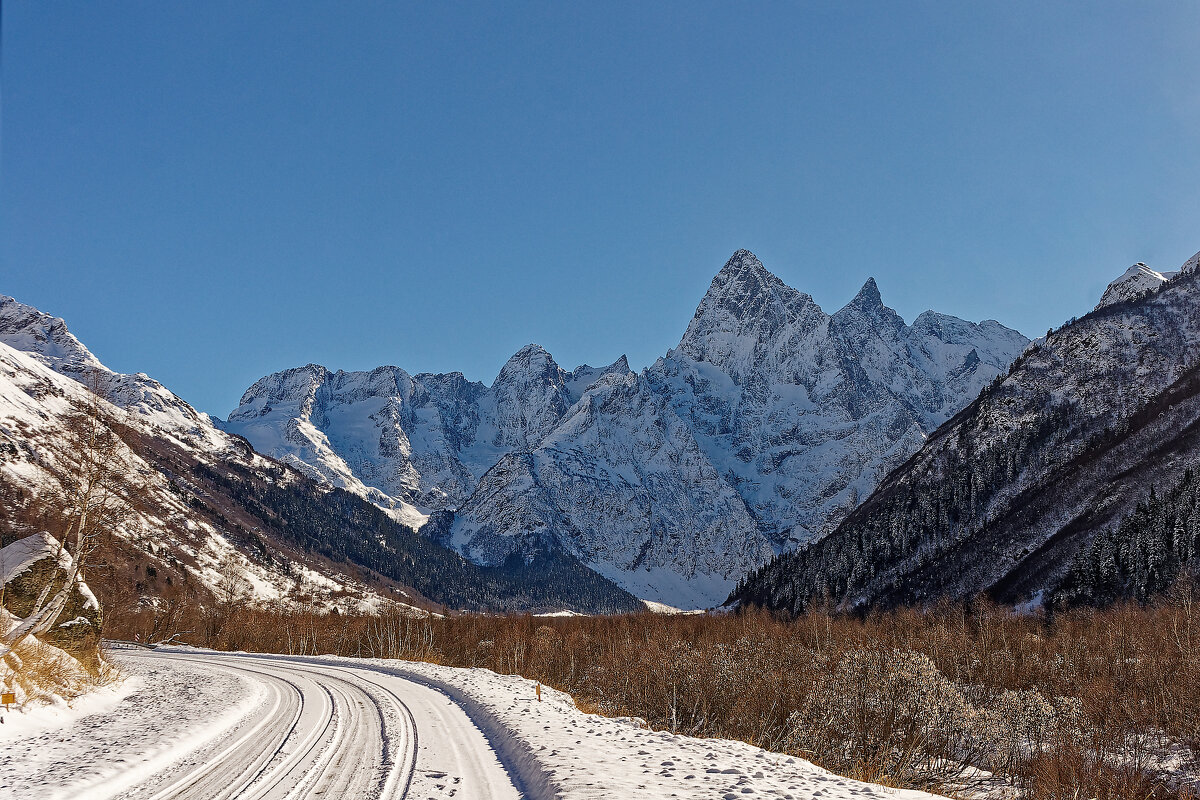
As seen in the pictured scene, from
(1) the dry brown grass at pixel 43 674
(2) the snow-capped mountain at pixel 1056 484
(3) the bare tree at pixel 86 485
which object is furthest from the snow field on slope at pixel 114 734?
(2) the snow-capped mountain at pixel 1056 484

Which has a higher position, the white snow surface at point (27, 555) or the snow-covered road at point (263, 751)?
the white snow surface at point (27, 555)

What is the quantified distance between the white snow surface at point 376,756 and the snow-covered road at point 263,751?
2.2 inches

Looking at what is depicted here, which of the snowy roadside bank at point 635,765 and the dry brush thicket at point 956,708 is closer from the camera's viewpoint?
the snowy roadside bank at point 635,765

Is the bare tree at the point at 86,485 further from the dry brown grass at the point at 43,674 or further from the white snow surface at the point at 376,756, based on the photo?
the white snow surface at the point at 376,756

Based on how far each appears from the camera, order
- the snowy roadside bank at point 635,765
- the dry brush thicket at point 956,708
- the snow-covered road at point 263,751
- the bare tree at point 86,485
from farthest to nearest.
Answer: the dry brush thicket at point 956,708 < the bare tree at point 86,485 < the snowy roadside bank at point 635,765 < the snow-covered road at point 263,751

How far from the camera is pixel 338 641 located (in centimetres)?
8769

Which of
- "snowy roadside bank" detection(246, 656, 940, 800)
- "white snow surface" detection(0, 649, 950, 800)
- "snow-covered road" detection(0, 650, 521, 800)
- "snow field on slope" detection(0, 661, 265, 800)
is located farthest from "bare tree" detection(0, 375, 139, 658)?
"snowy roadside bank" detection(246, 656, 940, 800)

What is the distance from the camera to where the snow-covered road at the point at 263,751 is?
13.0 meters

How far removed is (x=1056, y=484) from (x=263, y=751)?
172 meters

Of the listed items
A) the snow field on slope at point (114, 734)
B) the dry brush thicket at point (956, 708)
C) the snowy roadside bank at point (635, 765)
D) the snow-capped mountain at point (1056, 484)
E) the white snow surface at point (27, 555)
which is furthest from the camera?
the snow-capped mountain at point (1056, 484)

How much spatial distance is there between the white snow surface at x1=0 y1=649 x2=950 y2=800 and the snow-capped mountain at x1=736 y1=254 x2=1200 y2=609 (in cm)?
11015

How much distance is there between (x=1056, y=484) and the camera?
150375 mm

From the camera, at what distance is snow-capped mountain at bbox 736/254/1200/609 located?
382 ft

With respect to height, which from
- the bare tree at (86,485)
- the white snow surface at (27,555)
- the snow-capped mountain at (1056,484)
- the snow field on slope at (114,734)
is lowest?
the snow field on slope at (114,734)
